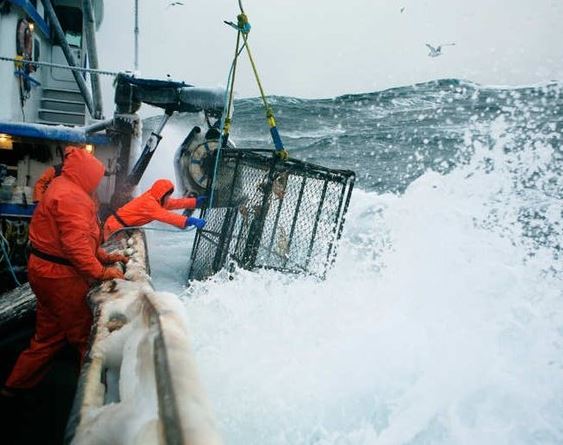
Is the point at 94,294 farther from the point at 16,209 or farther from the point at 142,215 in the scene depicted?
the point at 16,209

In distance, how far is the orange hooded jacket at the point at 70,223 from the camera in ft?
9.55

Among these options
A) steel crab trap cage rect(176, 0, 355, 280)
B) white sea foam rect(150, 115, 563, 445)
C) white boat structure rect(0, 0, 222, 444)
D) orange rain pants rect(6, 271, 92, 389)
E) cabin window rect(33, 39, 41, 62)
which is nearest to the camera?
white boat structure rect(0, 0, 222, 444)

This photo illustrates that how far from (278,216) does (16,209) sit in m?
4.18

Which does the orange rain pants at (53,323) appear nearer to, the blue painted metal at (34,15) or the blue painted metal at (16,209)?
the blue painted metal at (16,209)

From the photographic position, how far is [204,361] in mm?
3227

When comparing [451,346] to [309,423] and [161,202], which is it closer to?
[309,423]

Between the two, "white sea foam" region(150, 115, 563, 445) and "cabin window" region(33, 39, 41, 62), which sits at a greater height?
"cabin window" region(33, 39, 41, 62)

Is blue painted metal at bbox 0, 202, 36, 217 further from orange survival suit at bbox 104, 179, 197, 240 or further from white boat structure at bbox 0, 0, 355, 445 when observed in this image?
orange survival suit at bbox 104, 179, 197, 240

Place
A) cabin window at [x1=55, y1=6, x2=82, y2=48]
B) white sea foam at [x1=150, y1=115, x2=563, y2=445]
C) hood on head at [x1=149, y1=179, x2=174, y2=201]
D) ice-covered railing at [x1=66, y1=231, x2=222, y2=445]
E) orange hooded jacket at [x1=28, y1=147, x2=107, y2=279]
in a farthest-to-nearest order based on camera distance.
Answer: cabin window at [x1=55, y1=6, x2=82, y2=48] → hood on head at [x1=149, y1=179, x2=174, y2=201] → orange hooded jacket at [x1=28, y1=147, x2=107, y2=279] → white sea foam at [x1=150, y1=115, x2=563, y2=445] → ice-covered railing at [x1=66, y1=231, x2=222, y2=445]

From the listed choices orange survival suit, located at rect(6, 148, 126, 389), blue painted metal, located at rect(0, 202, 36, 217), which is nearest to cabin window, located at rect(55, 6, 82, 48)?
blue painted metal, located at rect(0, 202, 36, 217)

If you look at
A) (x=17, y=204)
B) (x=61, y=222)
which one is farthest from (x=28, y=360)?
(x=17, y=204)

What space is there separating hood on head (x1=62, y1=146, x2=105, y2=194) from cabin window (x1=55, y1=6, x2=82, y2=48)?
9.46m

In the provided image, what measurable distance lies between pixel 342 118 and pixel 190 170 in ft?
99.2

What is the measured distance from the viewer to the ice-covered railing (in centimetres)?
88
